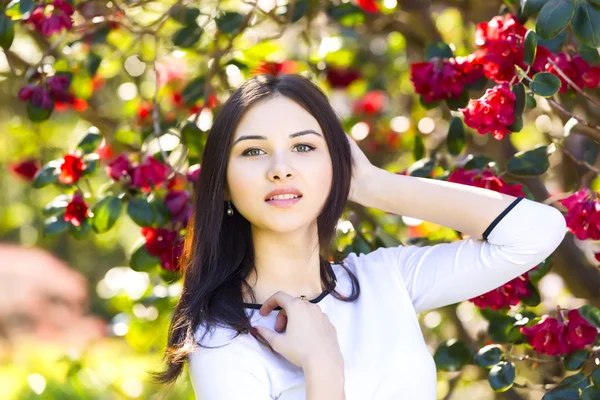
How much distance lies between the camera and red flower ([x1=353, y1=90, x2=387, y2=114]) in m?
3.57

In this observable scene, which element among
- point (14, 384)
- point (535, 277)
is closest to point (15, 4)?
point (535, 277)

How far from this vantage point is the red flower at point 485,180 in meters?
1.76

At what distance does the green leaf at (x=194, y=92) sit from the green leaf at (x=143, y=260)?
49 cm

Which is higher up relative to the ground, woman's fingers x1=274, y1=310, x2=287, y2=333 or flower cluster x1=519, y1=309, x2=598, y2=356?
woman's fingers x1=274, y1=310, x2=287, y2=333

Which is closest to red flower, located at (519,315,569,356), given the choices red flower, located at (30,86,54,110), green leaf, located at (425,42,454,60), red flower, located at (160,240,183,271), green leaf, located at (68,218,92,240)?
green leaf, located at (425,42,454,60)

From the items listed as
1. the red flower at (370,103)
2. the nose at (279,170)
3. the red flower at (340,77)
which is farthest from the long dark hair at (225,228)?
the red flower at (370,103)

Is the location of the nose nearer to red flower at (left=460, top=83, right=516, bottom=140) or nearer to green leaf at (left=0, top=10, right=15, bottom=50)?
red flower at (left=460, top=83, right=516, bottom=140)

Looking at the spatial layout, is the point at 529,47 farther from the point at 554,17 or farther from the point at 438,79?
the point at 438,79

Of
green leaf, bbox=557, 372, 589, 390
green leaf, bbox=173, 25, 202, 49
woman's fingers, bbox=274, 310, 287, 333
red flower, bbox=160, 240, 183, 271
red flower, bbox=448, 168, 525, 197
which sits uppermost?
red flower, bbox=448, 168, 525, 197

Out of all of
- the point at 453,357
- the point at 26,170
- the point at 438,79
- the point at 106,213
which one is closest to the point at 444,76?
the point at 438,79

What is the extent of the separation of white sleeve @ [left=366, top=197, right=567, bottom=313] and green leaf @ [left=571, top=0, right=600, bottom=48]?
12.5 inches

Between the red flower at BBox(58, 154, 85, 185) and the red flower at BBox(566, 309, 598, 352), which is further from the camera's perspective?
the red flower at BBox(58, 154, 85, 185)

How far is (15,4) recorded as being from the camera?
1.89 metres

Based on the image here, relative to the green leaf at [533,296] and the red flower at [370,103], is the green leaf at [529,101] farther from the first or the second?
the red flower at [370,103]
